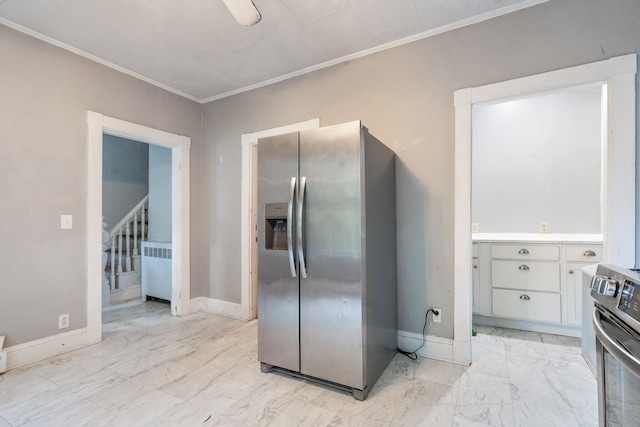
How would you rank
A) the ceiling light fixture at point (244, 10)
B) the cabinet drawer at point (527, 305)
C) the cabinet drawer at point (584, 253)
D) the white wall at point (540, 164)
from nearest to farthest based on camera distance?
1. the ceiling light fixture at point (244, 10)
2. the cabinet drawer at point (584, 253)
3. the cabinet drawer at point (527, 305)
4. the white wall at point (540, 164)

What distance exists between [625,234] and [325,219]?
6.05ft

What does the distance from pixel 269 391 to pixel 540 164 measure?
343 cm

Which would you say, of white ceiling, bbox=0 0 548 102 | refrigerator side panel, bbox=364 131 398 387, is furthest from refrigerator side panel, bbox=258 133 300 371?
white ceiling, bbox=0 0 548 102

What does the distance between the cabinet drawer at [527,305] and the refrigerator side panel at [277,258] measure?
84.7 inches

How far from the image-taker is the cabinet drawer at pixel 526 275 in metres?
2.77

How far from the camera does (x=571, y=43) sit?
6.52 ft

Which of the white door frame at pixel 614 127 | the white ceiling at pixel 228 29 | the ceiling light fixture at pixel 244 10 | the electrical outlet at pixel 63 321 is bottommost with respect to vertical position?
the electrical outlet at pixel 63 321

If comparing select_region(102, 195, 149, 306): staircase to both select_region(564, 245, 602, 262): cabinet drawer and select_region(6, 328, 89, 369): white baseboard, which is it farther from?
select_region(564, 245, 602, 262): cabinet drawer

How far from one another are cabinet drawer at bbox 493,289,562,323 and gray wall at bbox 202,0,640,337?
983mm

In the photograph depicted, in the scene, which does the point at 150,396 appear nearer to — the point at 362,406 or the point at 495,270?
the point at 362,406

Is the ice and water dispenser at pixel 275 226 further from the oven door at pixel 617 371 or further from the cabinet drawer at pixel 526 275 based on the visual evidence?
the cabinet drawer at pixel 526 275

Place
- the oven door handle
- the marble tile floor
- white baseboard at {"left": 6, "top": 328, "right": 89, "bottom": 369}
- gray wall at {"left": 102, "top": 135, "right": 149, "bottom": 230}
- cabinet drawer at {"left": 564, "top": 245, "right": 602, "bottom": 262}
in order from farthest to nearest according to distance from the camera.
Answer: gray wall at {"left": 102, "top": 135, "right": 149, "bottom": 230}
cabinet drawer at {"left": 564, "top": 245, "right": 602, "bottom": 262}
white baseboard at {"left": 6, "top": 328, "right": 89, "bottom": 369}
the marble tile floor
the oven door handle

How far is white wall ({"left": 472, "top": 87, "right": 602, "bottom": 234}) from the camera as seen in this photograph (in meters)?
3.02

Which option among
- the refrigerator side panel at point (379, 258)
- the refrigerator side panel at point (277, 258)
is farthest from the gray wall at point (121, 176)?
the refrigerator side panel at point (379, 258)
